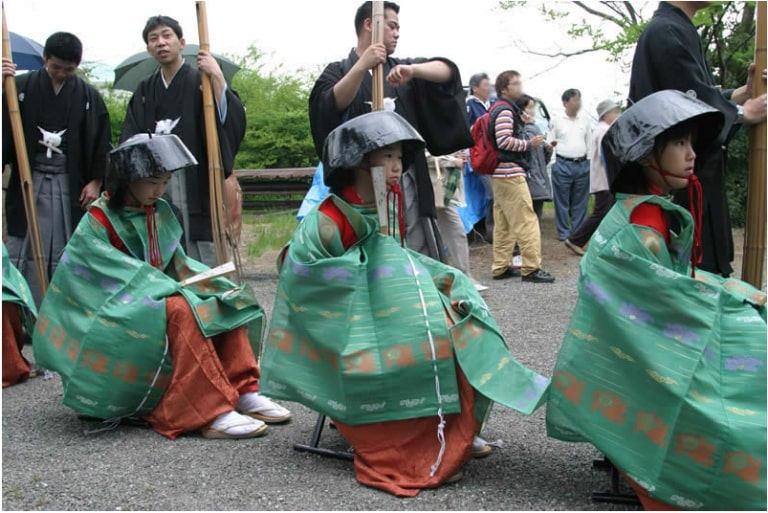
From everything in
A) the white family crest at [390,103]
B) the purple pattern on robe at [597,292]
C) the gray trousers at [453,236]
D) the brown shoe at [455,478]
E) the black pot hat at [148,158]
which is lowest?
the brown shoe at [455,478]

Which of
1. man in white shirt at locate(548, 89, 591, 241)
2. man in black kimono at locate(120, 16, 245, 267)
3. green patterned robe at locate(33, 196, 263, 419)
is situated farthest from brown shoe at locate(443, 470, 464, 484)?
man in white shirt at locate(548, 89, 591, 241)

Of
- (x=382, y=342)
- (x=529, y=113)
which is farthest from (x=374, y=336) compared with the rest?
(x=529, y=113)

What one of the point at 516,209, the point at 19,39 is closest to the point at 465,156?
the point at 516,209

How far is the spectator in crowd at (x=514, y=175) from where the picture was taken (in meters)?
7.91

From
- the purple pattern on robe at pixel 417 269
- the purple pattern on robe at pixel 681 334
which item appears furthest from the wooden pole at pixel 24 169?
the purple pattern on robe at pixel 681 334

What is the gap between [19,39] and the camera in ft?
29.3

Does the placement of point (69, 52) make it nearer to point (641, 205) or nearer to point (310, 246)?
point (310, 246)

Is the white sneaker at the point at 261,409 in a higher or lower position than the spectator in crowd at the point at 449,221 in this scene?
lower

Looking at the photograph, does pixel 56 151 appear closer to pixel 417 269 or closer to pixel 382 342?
pixel 417 269

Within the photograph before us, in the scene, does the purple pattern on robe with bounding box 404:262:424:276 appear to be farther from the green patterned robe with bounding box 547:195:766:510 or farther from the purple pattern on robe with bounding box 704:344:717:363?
the purple pattern on robe with bounding box 704:344:717:363

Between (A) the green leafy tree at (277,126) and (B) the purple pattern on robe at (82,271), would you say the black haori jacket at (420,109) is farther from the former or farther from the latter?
(A) the green leafy tree at (277,126)

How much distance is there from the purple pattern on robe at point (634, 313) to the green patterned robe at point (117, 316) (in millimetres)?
1902

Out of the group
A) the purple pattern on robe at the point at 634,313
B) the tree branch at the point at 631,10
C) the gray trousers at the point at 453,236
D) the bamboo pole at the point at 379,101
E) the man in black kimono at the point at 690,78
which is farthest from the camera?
the tree branch at the point at 631,10

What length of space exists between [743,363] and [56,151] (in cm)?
443
